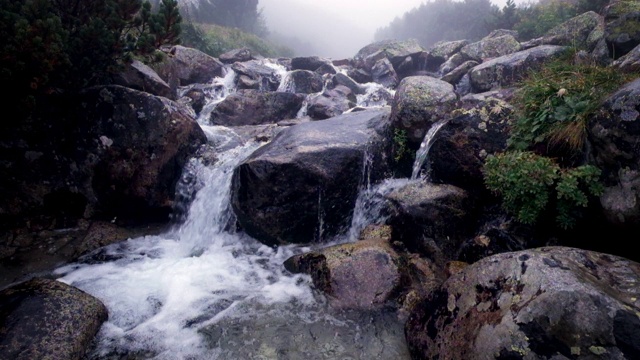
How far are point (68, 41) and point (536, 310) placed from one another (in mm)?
9583

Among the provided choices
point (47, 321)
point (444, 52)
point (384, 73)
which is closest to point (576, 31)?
point (444, 52)

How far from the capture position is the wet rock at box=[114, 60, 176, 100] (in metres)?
10.0

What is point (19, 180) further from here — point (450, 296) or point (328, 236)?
point (450, 296)

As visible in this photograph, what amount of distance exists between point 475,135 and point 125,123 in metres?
8.16

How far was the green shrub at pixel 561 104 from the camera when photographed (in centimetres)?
554

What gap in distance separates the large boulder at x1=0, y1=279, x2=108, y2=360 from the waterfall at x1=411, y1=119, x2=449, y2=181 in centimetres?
672

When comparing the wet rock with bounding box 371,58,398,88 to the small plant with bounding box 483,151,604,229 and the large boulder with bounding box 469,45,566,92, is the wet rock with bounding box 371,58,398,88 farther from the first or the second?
the small plant with bounding box 483,151,604,229

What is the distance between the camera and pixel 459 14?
42312 mm

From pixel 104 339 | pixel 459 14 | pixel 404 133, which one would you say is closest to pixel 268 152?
pixel 404 133

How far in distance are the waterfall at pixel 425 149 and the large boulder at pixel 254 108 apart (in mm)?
8704

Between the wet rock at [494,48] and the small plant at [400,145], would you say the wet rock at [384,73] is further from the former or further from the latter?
the small plant at [400,145]

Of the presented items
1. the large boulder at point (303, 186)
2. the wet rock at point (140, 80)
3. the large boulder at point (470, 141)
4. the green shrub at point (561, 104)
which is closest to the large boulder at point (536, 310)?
the green shrub at point (561, 104)

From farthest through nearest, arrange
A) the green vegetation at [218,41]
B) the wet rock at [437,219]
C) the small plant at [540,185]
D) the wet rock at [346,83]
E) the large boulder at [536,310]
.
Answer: the green vegetation at [218,41] < the wet rock at [346,83] < the wet rock at [437,219] < the small plant at [540,185] < the large boulder at [536,310]

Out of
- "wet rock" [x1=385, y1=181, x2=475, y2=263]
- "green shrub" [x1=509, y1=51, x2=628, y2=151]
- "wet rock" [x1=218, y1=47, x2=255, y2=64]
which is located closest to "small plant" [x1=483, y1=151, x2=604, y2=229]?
"green shrub" [x1=509, y1=51, x2=628, y2=151]
